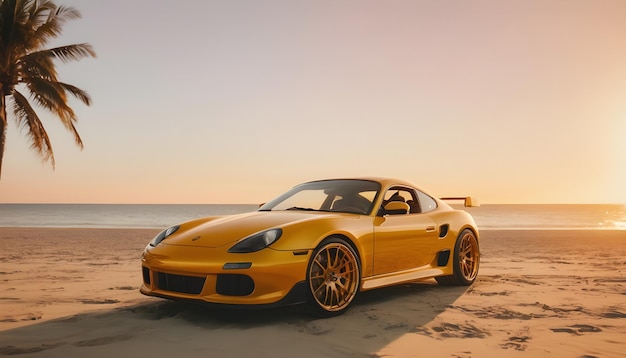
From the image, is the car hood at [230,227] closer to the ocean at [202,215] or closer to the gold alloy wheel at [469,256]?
the gold alloy wheel at [469,256]

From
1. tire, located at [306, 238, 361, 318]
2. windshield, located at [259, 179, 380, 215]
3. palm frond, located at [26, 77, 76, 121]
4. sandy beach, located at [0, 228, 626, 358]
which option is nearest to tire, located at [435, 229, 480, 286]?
sandy beach, located at [0, 228, 626, 358]

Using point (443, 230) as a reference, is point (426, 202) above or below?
above

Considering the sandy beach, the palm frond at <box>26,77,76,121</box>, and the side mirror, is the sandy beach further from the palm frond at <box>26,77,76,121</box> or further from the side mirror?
the palm frond at <box>26,77,76,121</box>

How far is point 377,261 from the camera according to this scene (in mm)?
5832

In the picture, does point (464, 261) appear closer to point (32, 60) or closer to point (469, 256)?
point (469, 256)

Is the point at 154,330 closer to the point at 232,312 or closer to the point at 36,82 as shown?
the point at 232,312

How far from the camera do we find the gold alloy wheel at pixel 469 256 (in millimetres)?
7416

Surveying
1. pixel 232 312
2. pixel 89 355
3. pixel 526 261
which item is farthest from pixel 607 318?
pixel 526 261

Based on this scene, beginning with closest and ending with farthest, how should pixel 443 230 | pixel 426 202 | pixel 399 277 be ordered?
pixel 399 277 < pixel 443 230 < pixel 426 202

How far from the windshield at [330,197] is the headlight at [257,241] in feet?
4.29

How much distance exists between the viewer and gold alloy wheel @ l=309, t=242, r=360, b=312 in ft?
17.2

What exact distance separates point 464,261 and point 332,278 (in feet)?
9.26

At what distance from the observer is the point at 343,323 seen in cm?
500

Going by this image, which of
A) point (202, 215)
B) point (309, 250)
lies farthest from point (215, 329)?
point (202, 215)
